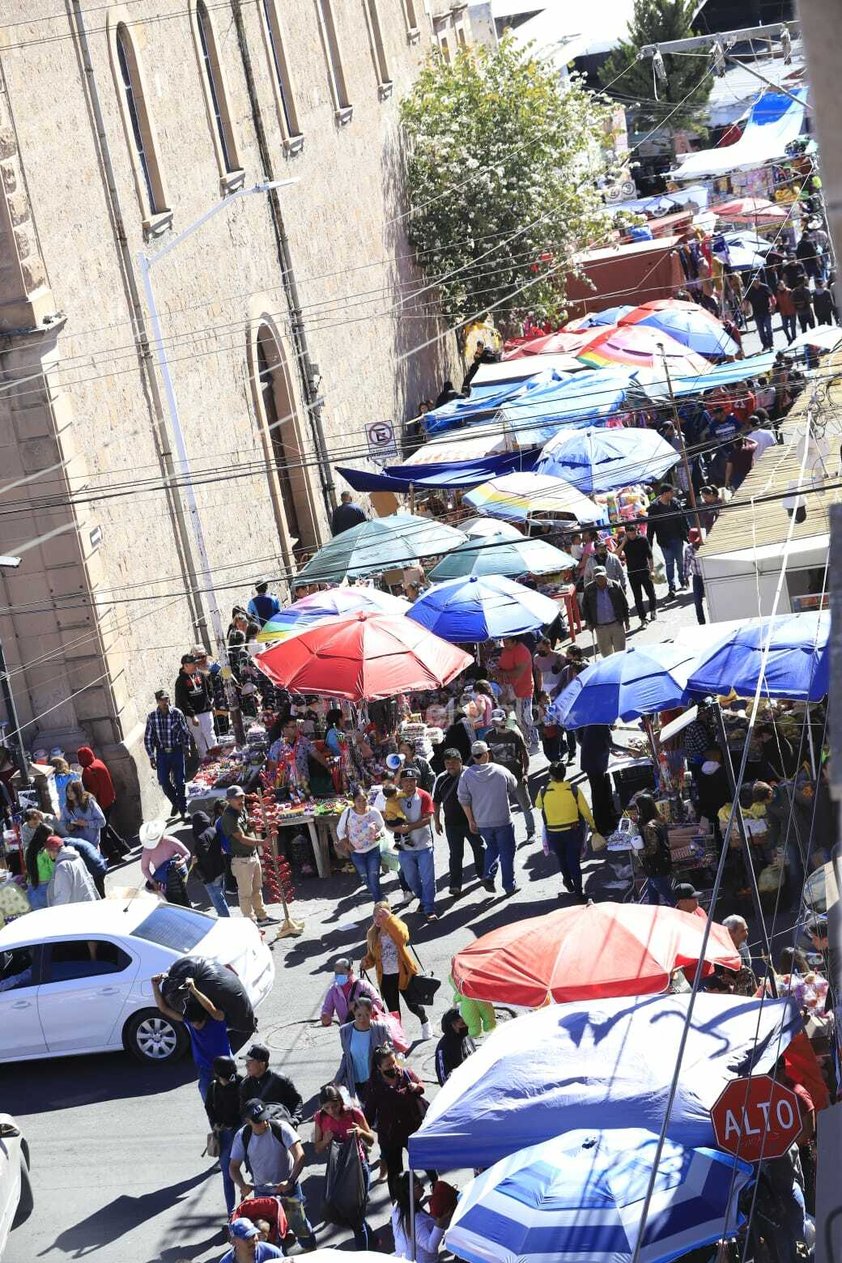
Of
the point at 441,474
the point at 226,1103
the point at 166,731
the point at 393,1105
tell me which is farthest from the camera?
the point at 441,474

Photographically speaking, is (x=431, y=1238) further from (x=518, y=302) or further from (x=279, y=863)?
(x=518, y=302)

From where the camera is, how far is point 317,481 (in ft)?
103

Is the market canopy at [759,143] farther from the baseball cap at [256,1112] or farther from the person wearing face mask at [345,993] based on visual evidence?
the baseball cap at [256,1112]

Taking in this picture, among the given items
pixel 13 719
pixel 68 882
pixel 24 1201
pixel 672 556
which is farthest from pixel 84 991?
pixel 672 556

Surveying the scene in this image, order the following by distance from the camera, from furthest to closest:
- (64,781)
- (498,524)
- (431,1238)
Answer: (498,524) → (64,781) → (431,1238)

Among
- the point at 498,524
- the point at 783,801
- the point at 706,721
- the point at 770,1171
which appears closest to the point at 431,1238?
the point at 770,1171

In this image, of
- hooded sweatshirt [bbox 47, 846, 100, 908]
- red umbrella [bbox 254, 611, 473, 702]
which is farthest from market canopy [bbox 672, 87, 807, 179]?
hooded sweatshirt [bbox 47, 846, 100, 908]

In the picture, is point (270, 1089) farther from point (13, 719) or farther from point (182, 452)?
point (182, 452)

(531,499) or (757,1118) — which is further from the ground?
(531,499)

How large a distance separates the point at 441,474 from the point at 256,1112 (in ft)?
51.2

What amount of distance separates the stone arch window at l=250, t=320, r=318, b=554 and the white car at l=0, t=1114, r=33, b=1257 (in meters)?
18.4

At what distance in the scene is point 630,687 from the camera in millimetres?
15258

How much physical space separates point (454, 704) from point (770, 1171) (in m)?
10.6

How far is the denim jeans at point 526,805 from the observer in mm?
17078
